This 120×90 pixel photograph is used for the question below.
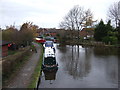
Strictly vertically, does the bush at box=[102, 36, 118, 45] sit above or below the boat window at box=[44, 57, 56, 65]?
above

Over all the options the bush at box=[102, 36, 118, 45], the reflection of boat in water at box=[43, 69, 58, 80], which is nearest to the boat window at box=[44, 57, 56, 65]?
the reflection of boat in water at box=[43, 69, 58, 80]

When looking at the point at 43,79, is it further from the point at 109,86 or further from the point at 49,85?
the point at 109,86

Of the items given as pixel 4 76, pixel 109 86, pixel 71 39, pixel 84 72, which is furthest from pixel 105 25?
pixel 4 76

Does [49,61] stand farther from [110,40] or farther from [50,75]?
[110,40]

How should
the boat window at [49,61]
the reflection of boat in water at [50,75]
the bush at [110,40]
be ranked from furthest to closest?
1. the bush at [110,40]
2. the boat window at [49,61]
3. the reflection of boat in water at [50,75]

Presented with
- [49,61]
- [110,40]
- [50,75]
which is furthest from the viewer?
[110,40]

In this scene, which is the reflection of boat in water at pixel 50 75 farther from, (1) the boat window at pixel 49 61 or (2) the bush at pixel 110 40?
(2) the bush at pixel 110 40

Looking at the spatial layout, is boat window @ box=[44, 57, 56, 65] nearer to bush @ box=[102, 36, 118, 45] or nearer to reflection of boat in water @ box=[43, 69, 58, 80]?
reflection of boat in water @ box=[43, 69, 58, 80]

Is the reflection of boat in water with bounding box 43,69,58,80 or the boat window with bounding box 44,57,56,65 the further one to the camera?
the boat window with bounding box 44,57,56,65

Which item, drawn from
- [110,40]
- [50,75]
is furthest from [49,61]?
[110,40]

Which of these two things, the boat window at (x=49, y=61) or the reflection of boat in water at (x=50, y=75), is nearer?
the reflection of boat in water at (x=50, y=75)

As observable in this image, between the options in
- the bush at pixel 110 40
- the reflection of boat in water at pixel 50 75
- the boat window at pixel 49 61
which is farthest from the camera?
the bush at pixel 110 40

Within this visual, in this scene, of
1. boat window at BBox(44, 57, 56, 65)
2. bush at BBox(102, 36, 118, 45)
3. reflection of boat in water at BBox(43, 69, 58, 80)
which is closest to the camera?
reflection of boat in water at BBox(43, 69, 58, 80)

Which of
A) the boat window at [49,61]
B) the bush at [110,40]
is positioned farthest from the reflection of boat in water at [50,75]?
the bush at [110,40]
